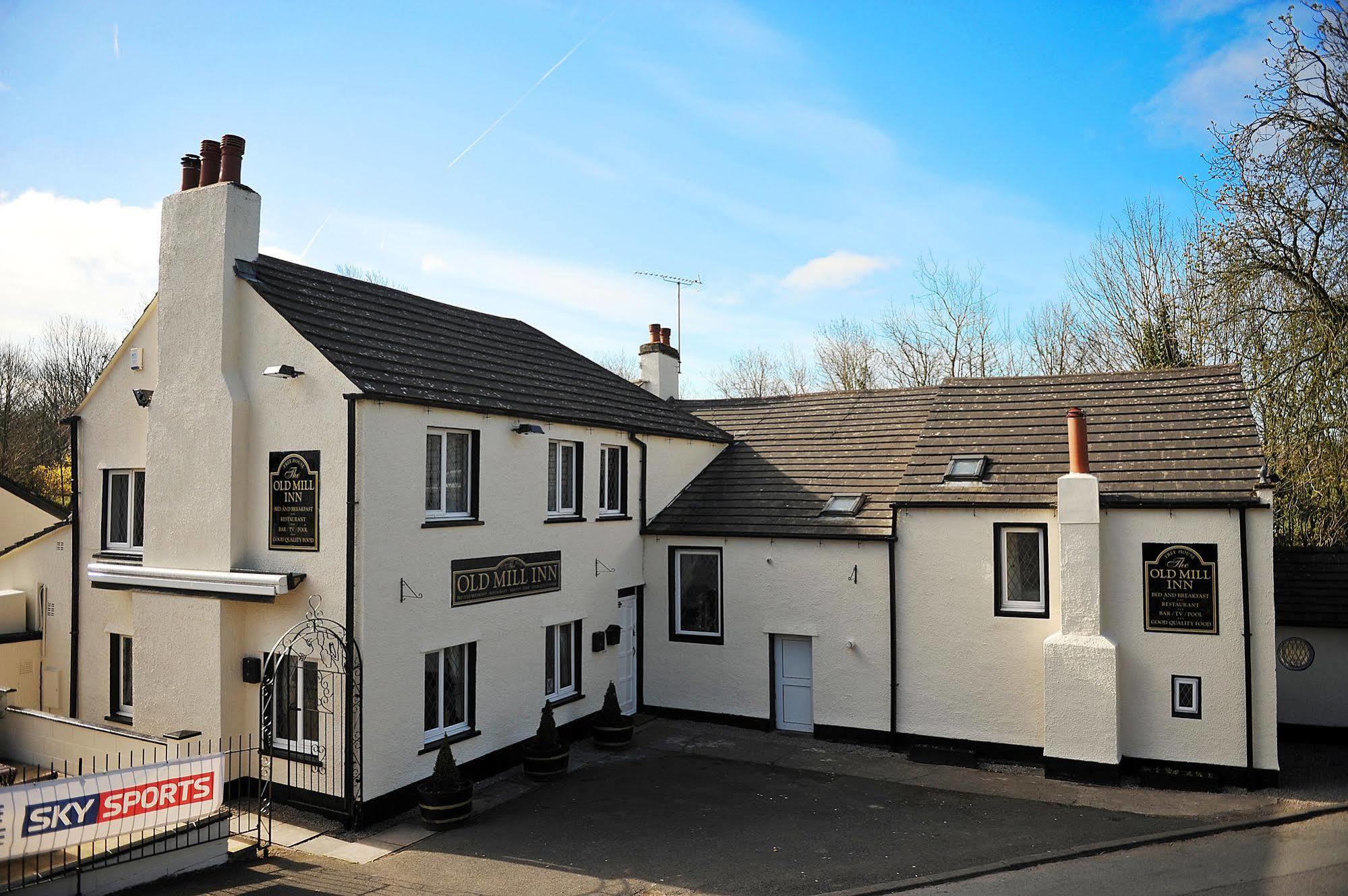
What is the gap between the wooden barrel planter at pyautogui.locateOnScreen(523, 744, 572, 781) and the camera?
13.3 m

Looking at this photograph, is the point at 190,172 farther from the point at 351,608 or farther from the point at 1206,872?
the point at 1206,872

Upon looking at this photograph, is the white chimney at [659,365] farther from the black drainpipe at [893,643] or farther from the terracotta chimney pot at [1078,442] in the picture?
the terracotta chimney pot at [1078,442]

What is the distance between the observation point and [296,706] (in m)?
11.8

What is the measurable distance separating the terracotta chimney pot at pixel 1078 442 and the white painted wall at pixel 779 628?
11.5 feet

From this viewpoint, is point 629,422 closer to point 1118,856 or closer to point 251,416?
point 251,416

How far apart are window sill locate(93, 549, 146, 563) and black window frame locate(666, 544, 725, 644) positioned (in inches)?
369

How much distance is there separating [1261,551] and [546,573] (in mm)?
11098

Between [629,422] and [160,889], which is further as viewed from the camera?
[629,422]

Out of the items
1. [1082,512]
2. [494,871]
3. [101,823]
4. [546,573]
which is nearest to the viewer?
[101,823]

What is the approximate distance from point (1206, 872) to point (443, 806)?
9.30 metres

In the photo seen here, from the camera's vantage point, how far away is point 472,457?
1315 centimetres

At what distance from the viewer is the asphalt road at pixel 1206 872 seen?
9.32 m

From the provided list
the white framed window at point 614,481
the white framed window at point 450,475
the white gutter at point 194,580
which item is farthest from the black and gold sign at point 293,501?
the white framed window at point 614,481

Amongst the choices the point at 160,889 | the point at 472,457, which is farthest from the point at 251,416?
the point at 160,889
